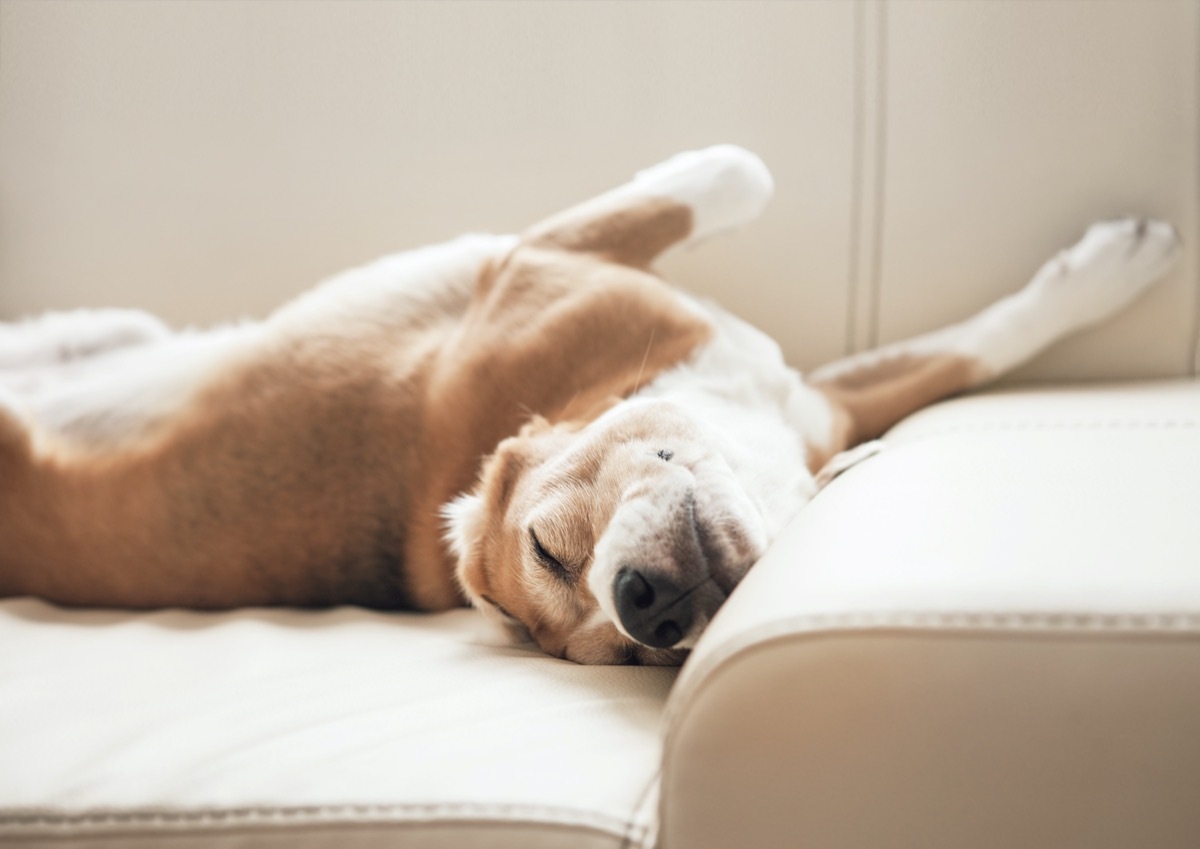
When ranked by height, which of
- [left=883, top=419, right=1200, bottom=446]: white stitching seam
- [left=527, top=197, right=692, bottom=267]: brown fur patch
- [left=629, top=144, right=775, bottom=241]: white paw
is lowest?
[left=883, top=419, right=1200, bottom=446]: white stitching seam

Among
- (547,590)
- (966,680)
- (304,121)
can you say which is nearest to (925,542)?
(966,680)

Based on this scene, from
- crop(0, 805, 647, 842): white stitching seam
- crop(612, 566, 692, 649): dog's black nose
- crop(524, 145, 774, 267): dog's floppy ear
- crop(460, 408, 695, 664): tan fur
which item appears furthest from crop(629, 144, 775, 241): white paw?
crop(0, 805, 647, 842): white stitching seam

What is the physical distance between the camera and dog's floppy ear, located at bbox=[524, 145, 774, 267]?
1647mm

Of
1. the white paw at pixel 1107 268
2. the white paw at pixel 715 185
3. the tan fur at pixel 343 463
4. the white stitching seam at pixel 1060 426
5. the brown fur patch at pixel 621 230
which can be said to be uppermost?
the white paw at pixel 715 185

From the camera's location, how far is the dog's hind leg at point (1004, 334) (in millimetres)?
1602

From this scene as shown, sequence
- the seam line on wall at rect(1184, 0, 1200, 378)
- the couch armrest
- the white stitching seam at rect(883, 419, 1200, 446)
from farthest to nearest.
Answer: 1. the seam line on wall at rect(1184, 0, 1200, 378)
2. the white stitching seam at rect(883, 419, 1200, 446)
3. the couch armrest

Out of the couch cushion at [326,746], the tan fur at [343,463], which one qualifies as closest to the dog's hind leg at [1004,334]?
the tan fur at [343,463]

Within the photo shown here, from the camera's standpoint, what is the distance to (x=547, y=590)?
126 centimetres

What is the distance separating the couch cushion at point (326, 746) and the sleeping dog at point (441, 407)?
0.99 ft

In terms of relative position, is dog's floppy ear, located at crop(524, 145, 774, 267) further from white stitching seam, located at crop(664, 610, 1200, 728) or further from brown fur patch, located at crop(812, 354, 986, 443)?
white stitching seam, located at crop(664, 610, 1200, 728)

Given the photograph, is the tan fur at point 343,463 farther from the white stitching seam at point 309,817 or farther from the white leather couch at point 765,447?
the white stitching seam at point 309,817

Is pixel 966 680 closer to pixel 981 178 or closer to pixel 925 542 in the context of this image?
pixel 925 542

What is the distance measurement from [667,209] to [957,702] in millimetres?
1159

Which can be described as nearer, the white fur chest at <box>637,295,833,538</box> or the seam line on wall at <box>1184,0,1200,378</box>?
the white fur chest at <box>637,295,833,538</box>
